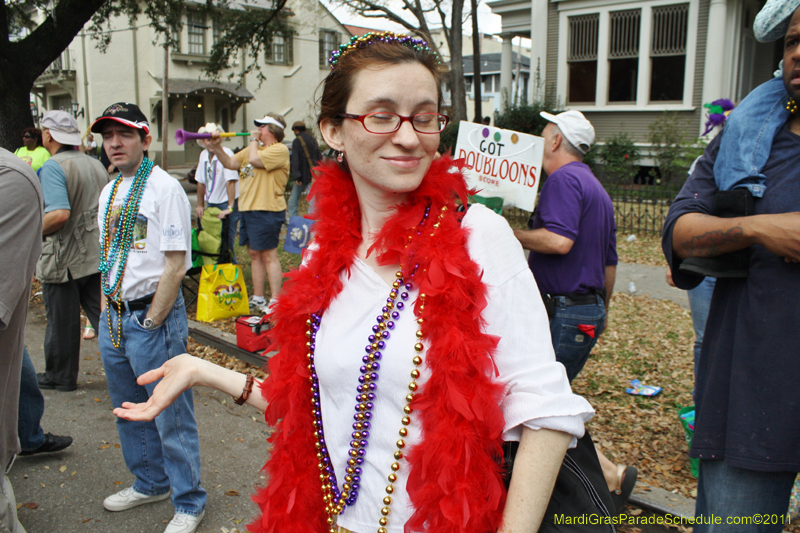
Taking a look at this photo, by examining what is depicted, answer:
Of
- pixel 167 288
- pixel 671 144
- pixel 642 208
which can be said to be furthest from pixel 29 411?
pixel 671 144

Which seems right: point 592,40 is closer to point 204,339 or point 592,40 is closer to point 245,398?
point 204,339

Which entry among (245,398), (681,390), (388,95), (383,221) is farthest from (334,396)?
(681,390)

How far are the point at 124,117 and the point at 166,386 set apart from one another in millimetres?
2007

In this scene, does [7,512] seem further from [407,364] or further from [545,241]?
[545,241]

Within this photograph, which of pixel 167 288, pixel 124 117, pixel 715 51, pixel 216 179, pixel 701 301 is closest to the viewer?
pixel 167 288

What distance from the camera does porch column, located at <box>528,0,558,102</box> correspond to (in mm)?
16359

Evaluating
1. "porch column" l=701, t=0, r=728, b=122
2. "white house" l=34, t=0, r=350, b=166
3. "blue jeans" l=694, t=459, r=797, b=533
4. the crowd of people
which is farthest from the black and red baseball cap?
"white house" l=34, t=0, r=350, b=166

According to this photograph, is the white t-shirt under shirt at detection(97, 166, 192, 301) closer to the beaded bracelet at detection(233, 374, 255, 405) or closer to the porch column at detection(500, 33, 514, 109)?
the beaded bracelet at detection(233, 374, 255, 405)

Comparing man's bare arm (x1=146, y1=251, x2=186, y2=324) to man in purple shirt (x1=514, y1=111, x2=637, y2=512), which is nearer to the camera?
man's bare arm (x1=146, y1=251, x2=186, y2=324)

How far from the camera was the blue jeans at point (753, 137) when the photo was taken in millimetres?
1753

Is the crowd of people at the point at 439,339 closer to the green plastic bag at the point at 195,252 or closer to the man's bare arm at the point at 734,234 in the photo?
the man's bare arm at the point at 734,234

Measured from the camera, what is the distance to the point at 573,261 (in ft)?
10.6

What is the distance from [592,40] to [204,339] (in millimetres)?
14083

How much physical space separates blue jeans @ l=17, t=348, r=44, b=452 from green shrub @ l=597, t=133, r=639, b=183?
13.2 metres
